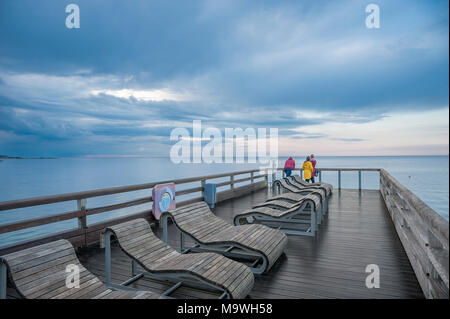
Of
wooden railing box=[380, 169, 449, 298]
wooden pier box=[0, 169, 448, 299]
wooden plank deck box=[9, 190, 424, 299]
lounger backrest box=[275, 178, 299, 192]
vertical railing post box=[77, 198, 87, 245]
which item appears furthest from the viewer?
lounger backrest box=[275, 178, 299, 192]

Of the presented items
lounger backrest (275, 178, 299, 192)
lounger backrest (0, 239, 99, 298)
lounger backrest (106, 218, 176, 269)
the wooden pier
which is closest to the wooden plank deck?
the wooden pier

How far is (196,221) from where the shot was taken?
13.4 ft

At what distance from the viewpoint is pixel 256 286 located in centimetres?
301

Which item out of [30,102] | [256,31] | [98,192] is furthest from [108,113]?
[98,192]

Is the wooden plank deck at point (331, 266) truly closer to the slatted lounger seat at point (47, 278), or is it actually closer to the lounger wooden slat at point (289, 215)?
the lounger wooden slat at point (289, 215)

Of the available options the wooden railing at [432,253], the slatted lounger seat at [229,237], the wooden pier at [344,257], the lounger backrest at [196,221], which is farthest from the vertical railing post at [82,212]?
the wooden railing at [432,253]

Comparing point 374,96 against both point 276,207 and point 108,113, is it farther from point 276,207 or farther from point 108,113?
point 108,113

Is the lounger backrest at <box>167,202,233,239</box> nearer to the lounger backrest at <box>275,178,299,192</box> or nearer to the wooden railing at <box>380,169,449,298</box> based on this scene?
the wooden railing at <box>380,169,449,298</box>

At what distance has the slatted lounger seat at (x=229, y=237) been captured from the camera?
3414 millimetres

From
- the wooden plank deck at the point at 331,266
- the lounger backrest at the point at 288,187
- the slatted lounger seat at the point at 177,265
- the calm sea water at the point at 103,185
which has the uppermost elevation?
the lounger backrest at the point at 288,187

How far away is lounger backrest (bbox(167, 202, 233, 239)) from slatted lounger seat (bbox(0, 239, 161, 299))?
1.45 m

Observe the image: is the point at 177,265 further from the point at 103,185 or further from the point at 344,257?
the point at 103,185

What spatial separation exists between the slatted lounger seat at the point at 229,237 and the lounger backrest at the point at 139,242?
0.43m

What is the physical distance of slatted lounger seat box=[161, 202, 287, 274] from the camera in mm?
3414
